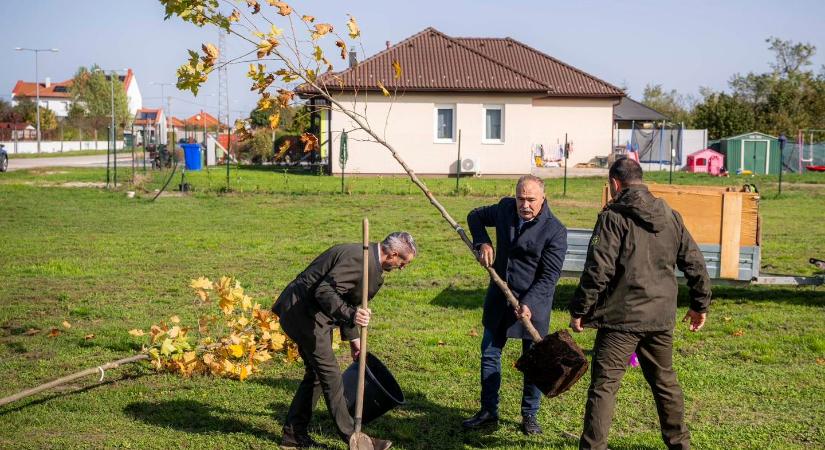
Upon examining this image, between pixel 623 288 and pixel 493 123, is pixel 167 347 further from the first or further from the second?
pixel 493 123

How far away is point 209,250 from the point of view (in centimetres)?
1444

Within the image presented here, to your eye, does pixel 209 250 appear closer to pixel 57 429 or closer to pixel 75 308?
pixel 75 308

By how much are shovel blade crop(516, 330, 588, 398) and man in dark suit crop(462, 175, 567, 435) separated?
41 cm

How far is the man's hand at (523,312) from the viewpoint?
232 inches

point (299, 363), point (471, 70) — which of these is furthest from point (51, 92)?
point (299, 363)

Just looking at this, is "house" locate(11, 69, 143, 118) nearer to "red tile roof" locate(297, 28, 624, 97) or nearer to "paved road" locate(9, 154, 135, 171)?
"paved road" locate(9, 154, 135, 171)

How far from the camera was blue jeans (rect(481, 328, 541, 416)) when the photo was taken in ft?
20.5

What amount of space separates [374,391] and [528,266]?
54.8 inches

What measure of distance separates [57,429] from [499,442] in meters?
3.13

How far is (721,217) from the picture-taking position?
9305mm

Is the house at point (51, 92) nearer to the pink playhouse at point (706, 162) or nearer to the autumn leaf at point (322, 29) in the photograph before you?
the pink playhouse at point (706, 162)

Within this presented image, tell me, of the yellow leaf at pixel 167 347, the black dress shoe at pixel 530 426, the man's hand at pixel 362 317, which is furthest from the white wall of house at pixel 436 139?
the man's hand at pixel 362 317

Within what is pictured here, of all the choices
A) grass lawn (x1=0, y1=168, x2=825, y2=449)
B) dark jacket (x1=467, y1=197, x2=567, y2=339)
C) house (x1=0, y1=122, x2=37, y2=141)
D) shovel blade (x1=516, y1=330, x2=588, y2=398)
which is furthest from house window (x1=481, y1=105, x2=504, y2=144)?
house (x1=0, y1=122, x2=37, y2=141)

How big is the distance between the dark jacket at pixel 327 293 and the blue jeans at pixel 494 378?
1.05 m
